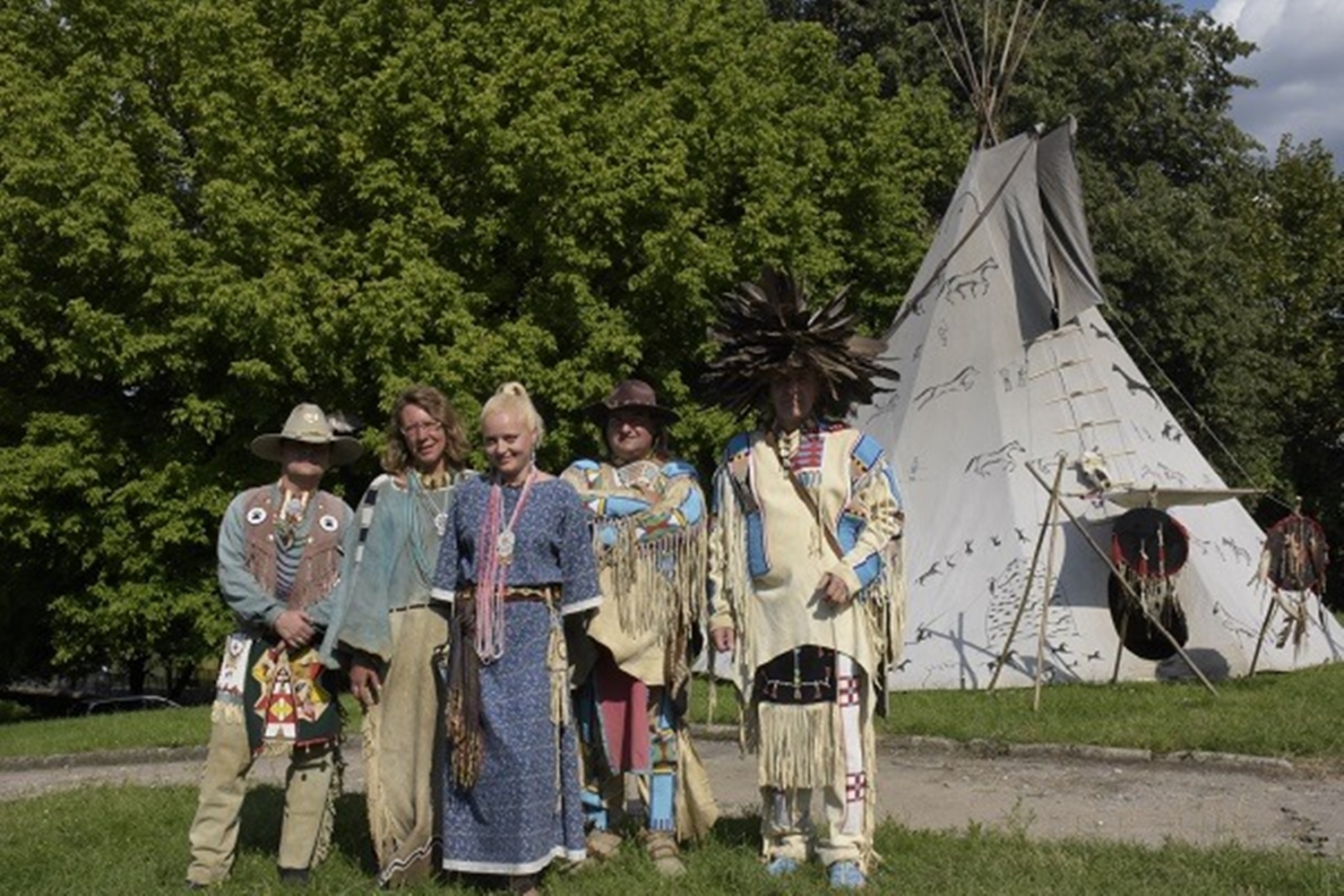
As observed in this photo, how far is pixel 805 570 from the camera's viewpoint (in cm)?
477

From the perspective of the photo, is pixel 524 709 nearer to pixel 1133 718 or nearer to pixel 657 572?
pixel 657 572

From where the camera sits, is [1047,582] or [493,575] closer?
[493,575]

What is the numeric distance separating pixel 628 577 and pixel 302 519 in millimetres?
1235

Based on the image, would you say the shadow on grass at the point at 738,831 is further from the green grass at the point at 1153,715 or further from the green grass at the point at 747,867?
the green grass at the point at 1153,715

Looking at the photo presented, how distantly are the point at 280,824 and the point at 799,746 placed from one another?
269 centimetres

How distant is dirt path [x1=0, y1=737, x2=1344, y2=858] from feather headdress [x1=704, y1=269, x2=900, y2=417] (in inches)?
77.0

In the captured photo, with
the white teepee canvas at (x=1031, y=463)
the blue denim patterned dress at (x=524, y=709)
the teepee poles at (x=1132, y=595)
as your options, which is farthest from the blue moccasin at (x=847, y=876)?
the teepee poles at (x=1132, y=595)

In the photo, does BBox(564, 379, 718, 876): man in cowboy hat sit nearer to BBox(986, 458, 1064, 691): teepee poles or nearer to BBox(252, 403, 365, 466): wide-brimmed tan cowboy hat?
BBox(252, 403, 365, 466): wide-brimmed tan cowboy hat

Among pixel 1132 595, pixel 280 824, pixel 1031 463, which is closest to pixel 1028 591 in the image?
pixel 1132 595

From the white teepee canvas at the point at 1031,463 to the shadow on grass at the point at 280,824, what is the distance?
16.7ft

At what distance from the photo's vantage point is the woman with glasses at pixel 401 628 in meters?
4.86

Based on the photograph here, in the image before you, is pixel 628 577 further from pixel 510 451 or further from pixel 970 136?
pixel 970 136

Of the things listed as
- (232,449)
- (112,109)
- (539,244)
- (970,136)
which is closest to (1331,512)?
(970,136)

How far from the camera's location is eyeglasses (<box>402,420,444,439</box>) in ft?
16.4
